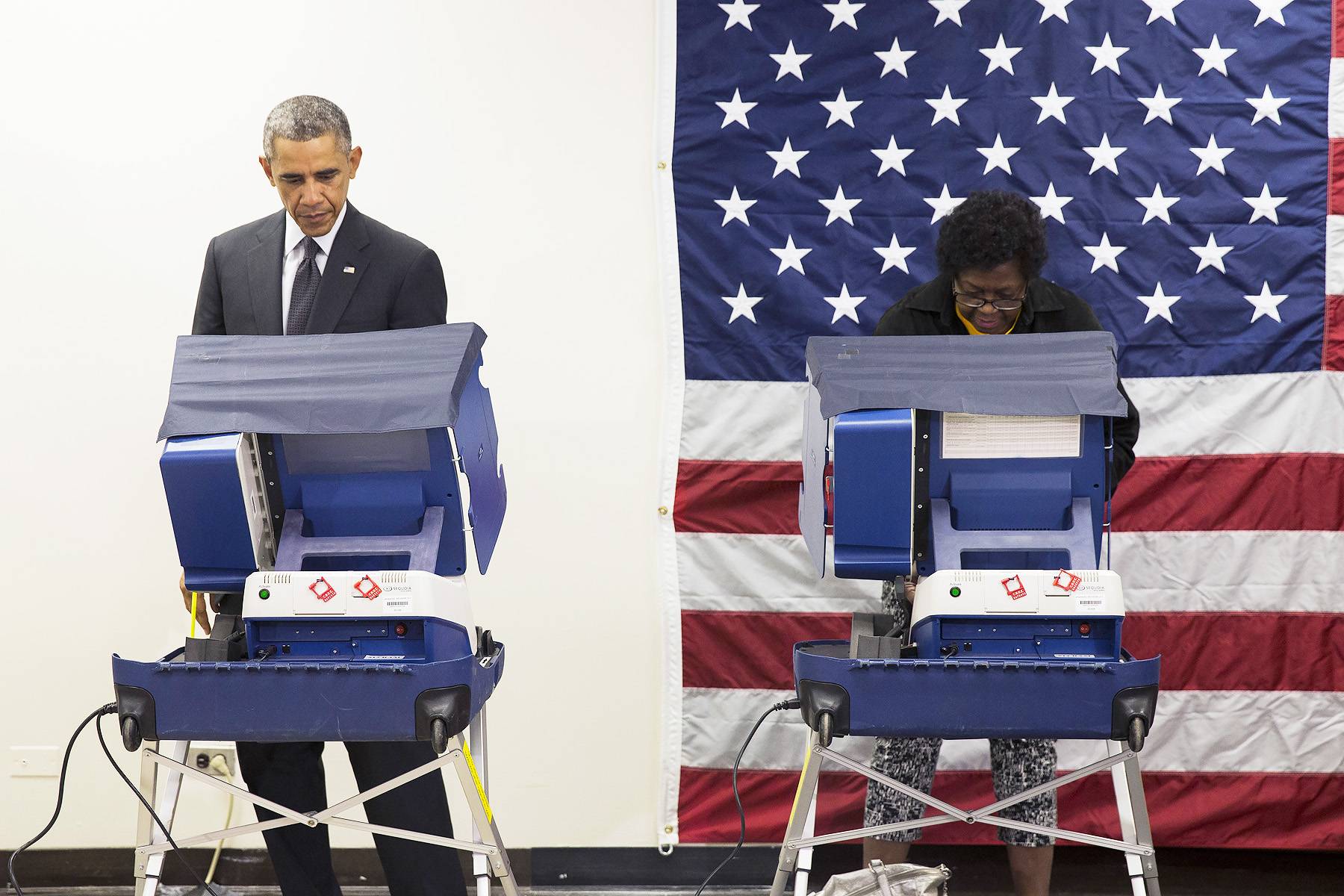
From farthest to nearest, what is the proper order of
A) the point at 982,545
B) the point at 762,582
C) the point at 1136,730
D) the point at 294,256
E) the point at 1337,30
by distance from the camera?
the point at 762,582 → the point at 1337,30 → the point at 294,256 → the point at 982,545 → the point at 1136,730

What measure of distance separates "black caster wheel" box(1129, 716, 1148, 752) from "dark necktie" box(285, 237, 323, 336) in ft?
4.95

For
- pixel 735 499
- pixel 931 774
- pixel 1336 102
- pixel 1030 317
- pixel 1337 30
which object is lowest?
pixel 931 774

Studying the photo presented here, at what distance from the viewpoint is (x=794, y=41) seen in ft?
10.1

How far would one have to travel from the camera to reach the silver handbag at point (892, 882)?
219cm

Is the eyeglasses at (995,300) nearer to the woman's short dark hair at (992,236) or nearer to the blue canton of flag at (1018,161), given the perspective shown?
the woman's short dark hair at (992,236)

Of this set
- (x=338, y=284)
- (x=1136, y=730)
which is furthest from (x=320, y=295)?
(x=1136, y=730)

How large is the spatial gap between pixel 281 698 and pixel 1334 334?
104 inches

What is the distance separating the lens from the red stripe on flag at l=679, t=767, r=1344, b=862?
10.1 feet

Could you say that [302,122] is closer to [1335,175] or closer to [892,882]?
[892,882]

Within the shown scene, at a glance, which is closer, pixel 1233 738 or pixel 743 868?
pixel 1233 738

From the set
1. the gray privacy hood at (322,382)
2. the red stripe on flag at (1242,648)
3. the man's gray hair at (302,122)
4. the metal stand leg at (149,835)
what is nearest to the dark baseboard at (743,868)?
the red stripe on flag at (1242,648)

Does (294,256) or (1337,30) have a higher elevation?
(1337,30)

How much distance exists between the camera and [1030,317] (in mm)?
2283

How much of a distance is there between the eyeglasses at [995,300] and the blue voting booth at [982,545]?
35 centimetres
